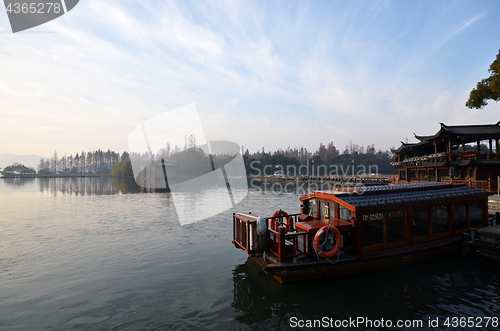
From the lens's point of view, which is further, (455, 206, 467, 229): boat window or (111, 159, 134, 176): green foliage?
(111, 159, 134, 176): green foliage

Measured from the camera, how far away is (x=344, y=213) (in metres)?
10.4

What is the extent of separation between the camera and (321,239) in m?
9.38

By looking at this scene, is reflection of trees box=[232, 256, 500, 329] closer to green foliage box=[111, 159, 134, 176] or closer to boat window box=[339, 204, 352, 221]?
boat window box=[339, 204, 352, 221]

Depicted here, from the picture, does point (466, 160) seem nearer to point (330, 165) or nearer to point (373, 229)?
point (373, 229)

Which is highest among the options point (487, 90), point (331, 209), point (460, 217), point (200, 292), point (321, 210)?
point (487, 90)

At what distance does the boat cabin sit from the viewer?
370 inches

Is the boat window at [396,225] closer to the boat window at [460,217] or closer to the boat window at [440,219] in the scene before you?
the boat window at [440,219]

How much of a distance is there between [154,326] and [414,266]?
10696 millimetres

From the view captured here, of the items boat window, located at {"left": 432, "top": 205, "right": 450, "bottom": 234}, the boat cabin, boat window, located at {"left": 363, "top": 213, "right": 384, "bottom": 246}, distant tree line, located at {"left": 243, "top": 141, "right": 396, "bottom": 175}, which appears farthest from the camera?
distant tree line, located at {"left": 243, "top": 141, "right": 396, "bottom": 175}

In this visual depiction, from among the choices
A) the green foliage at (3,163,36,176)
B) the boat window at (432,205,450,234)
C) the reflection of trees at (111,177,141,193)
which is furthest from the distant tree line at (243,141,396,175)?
the green foliage at (3,163,36,176)

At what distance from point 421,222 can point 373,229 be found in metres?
3.09

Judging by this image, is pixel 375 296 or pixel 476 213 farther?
pixel 476 213

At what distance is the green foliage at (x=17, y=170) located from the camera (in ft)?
525

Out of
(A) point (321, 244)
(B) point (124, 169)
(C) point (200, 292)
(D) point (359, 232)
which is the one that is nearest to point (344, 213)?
(D) point (359, 232)
